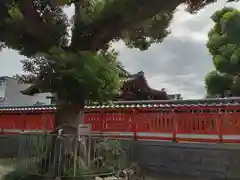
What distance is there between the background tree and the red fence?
319 cm

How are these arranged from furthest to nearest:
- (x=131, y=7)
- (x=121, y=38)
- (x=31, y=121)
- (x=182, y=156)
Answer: (x=31, y=121)
(x=182, y=156)
(x=121, y=38)
(x=131, y=7)

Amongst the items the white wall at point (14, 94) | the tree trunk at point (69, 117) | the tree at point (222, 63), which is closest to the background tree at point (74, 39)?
the tree trunk at point (69, 117)

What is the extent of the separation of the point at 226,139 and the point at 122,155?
3.06 metres

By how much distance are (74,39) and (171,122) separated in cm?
432

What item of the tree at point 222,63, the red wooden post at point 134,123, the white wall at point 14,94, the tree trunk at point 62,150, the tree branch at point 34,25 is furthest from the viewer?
the white wall at point 14,94

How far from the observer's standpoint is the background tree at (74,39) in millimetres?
7414

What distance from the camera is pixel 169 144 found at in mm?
10883

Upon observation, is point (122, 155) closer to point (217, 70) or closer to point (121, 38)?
point (121, 38)

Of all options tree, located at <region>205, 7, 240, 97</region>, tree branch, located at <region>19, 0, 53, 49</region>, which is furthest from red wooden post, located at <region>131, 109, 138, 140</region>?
tree, located at <region>205, 7, 240, 97</region>

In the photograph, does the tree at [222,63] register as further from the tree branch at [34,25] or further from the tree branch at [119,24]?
the tree branch at [34,25]

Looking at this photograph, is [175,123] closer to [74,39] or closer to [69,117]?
[69,117]

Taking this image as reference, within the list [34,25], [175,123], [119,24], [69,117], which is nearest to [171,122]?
[175,123]

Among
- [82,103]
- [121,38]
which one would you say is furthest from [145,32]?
[82,103]

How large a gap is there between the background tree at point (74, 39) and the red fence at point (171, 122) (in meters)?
3.19
